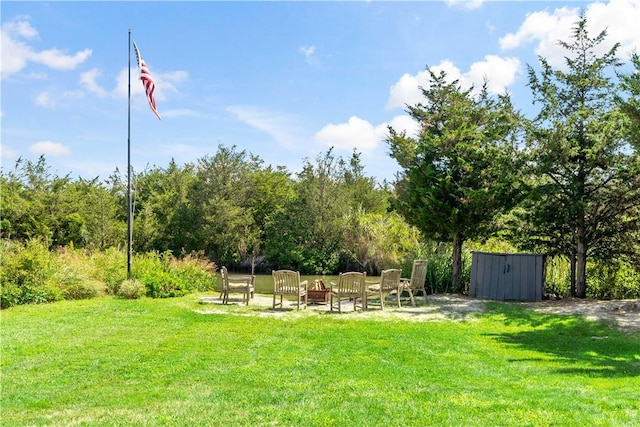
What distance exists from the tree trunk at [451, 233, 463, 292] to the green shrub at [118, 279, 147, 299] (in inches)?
315

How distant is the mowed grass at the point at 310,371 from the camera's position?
3682 mm

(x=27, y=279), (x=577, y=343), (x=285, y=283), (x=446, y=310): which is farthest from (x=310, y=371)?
(x=27, y=279)

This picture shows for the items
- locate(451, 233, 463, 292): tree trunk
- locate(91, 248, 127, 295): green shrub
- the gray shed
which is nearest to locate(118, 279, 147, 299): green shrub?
locate(91, 248, 127, 295): green shrub

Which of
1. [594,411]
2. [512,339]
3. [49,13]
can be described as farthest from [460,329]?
[49,13]

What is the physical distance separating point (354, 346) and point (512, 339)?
2.56 m

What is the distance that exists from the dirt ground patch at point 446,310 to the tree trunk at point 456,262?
1.78 meters

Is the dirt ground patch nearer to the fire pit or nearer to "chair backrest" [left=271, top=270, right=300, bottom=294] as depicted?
the fire pit

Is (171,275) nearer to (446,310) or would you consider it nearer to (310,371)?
(446,310)

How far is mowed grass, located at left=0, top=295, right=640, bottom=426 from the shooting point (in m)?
3.68

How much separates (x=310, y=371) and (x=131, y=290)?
24.2 ft

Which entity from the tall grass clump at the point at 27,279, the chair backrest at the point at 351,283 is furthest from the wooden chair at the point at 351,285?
the tall grass clump at the point at 27,279

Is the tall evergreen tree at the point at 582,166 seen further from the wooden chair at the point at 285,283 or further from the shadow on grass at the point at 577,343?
the wooden chair at the point at 285,283

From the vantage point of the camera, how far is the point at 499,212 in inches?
488

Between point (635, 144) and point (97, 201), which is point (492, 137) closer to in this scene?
point (635, 144)
